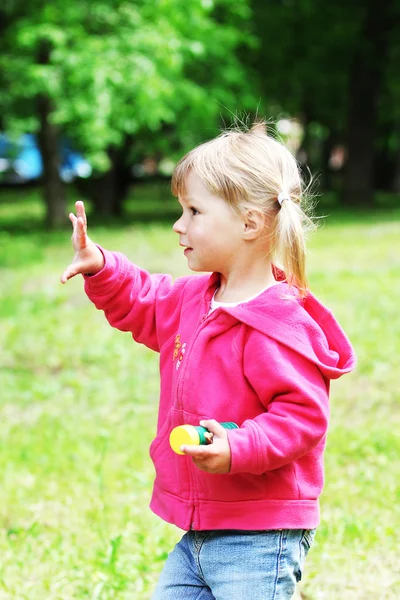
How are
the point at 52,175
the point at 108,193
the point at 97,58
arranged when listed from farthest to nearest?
the point at 108,193, the point at 52,175, the point at 97,58

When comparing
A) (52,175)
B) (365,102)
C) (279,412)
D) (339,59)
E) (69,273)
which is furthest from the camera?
(365,102)

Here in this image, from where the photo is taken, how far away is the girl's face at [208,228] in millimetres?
2180

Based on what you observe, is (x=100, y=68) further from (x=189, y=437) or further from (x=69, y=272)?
(x=189, y=437)

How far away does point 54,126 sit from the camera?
1591 centimetres

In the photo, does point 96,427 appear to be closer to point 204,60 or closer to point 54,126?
point 54,126

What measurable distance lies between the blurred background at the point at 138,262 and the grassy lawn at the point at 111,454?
0.01 metres

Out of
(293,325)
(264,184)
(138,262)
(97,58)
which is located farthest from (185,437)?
(97,58)

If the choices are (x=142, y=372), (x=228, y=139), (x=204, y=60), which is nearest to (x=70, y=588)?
(x=228, y=139)

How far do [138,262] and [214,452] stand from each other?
29.4ft

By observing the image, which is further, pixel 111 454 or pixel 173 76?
pixel 173 76

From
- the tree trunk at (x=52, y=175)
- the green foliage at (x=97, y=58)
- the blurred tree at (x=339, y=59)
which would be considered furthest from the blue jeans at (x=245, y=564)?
the blurred tree at (x=339, y=59)

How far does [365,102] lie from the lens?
21016 millimetres

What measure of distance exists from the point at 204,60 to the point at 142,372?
12.1 metres

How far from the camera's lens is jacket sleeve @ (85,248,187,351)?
2.42 meters
